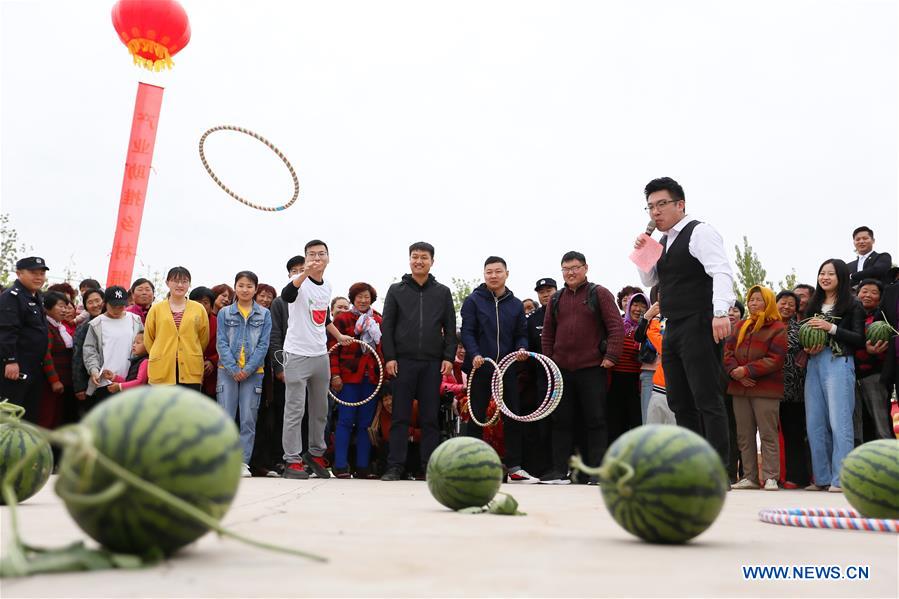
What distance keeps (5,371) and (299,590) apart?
7.79 metres

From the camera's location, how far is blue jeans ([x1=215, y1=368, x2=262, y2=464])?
898cm

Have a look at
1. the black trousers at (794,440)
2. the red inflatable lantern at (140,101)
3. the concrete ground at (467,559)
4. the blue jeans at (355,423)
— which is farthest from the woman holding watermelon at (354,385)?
the red inflatable lantern at (140,101)

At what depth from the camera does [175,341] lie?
919 centimetres

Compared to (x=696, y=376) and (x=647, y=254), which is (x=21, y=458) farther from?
(x=647, y=254)

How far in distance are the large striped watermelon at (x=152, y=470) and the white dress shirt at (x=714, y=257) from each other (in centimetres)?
445

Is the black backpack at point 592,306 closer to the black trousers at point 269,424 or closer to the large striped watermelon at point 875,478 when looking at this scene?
the black trousers at point 269,424

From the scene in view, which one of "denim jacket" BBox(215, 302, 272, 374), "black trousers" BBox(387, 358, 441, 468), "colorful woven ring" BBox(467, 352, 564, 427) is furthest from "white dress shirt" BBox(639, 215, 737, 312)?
"denim jacket" BBox(215, 302, 272, 374)

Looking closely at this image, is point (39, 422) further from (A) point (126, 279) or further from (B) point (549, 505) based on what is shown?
(A) point (126, 279)

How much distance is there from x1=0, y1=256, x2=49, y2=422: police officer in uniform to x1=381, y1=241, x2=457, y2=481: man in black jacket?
365cm

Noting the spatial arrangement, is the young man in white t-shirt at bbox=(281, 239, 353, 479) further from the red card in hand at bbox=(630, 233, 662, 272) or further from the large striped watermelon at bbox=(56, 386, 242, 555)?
the large striped watermelon at bbox=(56, 386, 242, 555)

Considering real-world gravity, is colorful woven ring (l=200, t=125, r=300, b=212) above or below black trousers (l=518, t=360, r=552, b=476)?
above

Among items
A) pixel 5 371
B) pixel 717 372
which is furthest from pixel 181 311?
pixel 717 372

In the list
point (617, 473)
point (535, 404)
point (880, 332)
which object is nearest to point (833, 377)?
point (880, 332)

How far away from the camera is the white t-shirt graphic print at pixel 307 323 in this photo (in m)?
8.86
